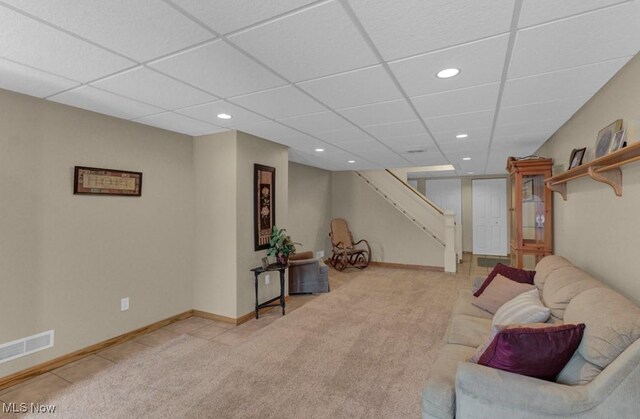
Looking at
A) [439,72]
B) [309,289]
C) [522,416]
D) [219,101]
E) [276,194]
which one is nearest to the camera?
[522,416]

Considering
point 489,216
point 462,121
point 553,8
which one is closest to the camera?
point 553,8

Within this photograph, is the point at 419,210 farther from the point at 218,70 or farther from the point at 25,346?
the point at 25,346

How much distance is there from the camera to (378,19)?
139cm

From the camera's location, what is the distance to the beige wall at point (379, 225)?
652cm

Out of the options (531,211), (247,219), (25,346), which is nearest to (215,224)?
(247,219)

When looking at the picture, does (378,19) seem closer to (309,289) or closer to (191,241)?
(191,241)

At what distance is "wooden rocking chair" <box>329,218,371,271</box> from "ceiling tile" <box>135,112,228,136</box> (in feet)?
12.8

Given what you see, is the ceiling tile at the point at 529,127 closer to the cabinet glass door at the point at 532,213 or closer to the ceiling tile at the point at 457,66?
the cabinet glass door at the point at 532,213

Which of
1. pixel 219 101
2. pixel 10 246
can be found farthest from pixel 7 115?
pixel 219 101

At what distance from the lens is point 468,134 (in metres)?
3.52

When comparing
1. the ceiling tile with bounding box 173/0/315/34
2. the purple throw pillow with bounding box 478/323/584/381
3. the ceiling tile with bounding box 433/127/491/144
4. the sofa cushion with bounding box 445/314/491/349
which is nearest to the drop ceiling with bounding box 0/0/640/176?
the ceiling tile with bounding box 173/0/315/34

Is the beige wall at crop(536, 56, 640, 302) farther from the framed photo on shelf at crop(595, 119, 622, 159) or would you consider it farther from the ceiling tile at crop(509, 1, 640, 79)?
the ceiling tile at crop(509, 1, 640, 79)

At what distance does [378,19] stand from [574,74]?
4.99 ft

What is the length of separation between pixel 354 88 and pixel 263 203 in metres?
2.20
